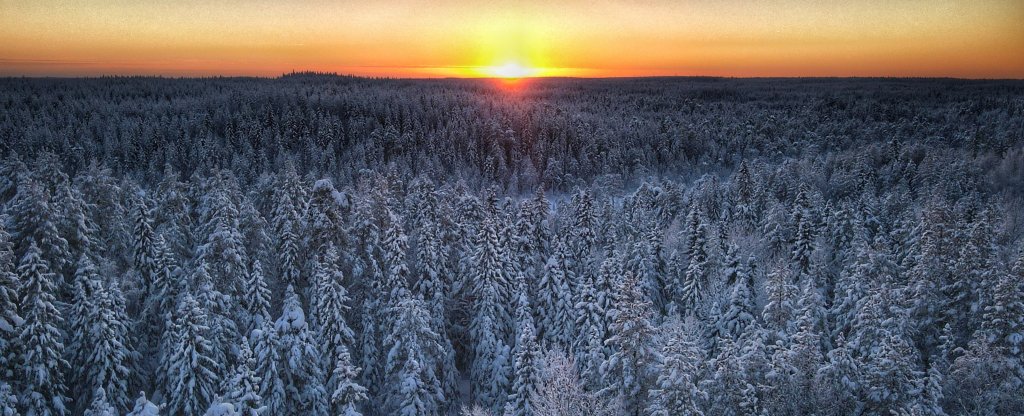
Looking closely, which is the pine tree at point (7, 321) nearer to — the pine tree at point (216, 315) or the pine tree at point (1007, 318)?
the pine tree at point (216, 315)

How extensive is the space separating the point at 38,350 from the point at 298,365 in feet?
33.7

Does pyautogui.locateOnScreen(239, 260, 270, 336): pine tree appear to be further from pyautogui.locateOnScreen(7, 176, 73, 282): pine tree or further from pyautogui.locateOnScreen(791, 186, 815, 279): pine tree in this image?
pyautogui.locateOnScreen(791, 186, 815, 279): pine tree

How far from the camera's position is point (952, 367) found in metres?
23.8

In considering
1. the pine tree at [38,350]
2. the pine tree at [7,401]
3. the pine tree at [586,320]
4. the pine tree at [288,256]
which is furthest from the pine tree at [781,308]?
the pine tree at [38,350]

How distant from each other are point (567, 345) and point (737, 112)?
580ft

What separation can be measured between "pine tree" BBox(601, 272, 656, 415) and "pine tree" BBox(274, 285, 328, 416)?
14235 mm

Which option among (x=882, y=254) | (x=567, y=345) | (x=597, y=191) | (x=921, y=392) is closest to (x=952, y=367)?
(x=921, y=392)

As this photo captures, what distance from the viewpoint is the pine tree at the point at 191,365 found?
2405 centimetres

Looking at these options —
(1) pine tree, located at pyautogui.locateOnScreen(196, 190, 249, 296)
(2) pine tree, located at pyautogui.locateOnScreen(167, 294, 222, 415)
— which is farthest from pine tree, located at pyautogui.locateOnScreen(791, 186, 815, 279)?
(2) pine tree, located at pyautogui.locateOnScreen(167, 294, 222, 415)

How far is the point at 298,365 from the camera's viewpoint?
1041 inches

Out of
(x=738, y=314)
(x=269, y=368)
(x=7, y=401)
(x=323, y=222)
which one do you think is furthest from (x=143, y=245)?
(x=738, y=314)

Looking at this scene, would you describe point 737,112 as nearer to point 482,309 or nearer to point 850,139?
point 850,139

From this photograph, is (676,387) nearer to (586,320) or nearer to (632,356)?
(632,356)

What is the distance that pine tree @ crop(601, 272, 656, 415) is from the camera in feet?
70.4
